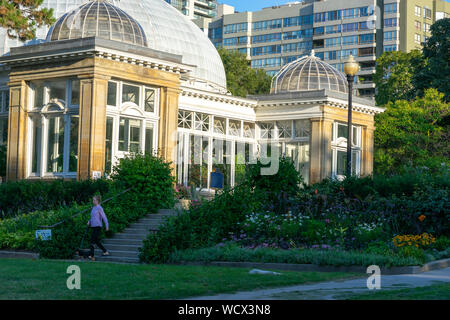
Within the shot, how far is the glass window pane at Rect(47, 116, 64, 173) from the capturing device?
116 feet

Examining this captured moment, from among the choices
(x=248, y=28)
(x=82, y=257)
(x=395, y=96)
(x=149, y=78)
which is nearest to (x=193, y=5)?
(x=248, y=28)

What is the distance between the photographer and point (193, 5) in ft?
574

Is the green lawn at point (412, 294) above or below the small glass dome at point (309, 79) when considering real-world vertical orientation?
below

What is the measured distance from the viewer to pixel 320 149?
149 feet

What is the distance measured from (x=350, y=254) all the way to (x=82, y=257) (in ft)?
27.9

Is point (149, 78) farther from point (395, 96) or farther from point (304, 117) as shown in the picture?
point (395, 96)

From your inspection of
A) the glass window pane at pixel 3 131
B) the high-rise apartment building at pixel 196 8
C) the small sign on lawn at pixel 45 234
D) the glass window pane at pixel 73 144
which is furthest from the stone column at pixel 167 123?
the high-rise apartment building at pixel 196 8

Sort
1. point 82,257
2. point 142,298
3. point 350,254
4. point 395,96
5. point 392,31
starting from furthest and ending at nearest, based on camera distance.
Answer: point 392,31, point 395,96, point 82,257, point 350,254, point 142,298

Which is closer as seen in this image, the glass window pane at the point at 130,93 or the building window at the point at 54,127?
the building window at the point at 54,127

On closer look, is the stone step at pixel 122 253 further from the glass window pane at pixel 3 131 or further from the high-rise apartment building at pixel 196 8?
the high-rise apartment building at pixel 196 8

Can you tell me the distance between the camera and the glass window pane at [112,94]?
116 feet

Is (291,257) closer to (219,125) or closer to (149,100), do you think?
(149,100)

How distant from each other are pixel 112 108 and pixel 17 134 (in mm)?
5219

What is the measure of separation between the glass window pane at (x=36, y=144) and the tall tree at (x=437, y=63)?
1230 inches
